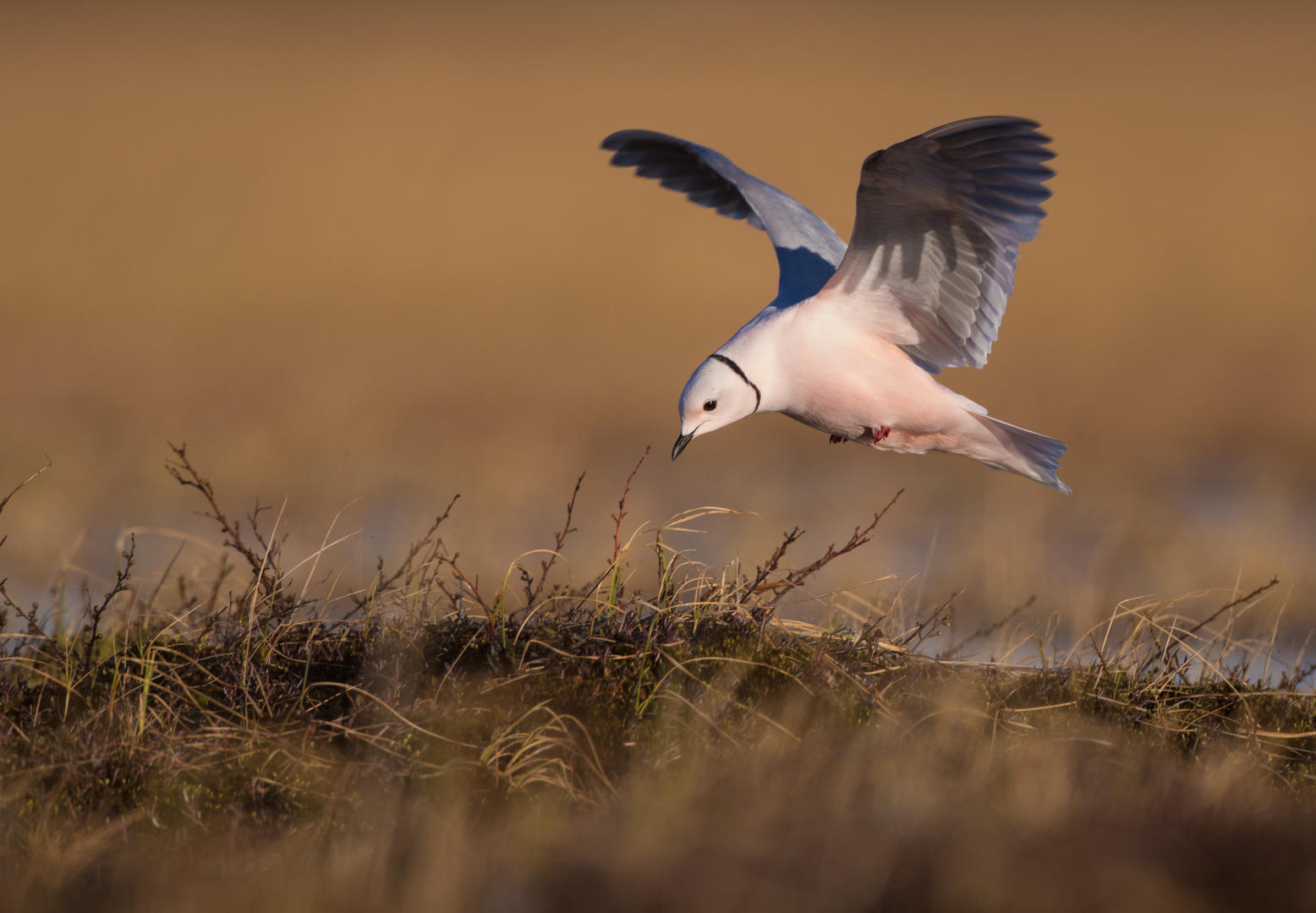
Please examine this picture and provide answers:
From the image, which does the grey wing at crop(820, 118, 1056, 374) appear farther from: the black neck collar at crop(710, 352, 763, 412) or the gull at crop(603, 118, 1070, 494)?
the black neck collar at crop(710, 352, 763, 412)

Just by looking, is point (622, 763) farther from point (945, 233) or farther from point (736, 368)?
point (945, 233)

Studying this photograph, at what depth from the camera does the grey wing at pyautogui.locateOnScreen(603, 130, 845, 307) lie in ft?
18.3

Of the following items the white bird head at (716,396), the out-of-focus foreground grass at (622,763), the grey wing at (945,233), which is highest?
the grey wing at (945,233)

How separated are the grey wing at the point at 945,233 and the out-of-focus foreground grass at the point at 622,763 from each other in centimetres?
Answer: 129

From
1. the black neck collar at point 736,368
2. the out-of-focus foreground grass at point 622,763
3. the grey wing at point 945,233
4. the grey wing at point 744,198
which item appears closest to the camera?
the out-of-focus foreground grass at point 622,763

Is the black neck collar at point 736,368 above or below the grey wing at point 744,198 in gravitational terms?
below

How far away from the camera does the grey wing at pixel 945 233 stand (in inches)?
169

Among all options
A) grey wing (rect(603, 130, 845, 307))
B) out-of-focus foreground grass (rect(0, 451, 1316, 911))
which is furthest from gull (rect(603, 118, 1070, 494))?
out-of-focus foreground grass (rect(0, 451, 1316, 911))

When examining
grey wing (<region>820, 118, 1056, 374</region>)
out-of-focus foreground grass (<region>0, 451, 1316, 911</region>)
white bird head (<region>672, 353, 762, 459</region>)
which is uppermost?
grey wing (<region>820, 118, 1056, 374</region>)

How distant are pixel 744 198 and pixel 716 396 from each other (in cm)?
176

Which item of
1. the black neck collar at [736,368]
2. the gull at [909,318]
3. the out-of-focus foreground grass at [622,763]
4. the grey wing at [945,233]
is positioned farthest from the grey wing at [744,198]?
the out-of-focus foreground grass at [622,763]

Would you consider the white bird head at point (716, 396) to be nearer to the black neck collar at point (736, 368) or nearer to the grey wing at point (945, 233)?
the black neck collar at point (736, 368)

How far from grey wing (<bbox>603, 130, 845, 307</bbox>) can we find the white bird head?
0.88 metres

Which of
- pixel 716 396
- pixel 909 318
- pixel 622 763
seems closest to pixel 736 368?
pixel 716 396
